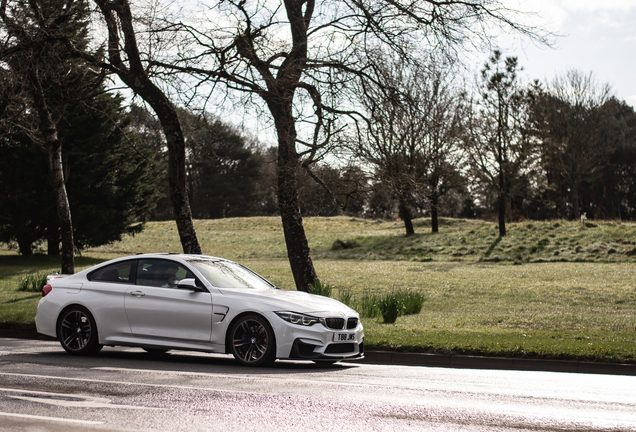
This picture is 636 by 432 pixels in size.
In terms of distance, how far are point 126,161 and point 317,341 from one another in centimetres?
3110

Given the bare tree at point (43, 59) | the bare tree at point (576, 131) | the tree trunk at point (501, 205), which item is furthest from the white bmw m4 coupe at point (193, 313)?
the bare tree at point (576, 131)

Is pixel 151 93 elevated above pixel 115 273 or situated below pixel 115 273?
above

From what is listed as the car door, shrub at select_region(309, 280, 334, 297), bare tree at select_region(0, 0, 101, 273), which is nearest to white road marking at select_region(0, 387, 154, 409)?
the car door

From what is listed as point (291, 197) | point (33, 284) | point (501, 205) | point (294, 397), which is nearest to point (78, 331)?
point (294, 397)

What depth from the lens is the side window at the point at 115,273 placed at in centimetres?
1005

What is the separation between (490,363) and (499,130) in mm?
32645

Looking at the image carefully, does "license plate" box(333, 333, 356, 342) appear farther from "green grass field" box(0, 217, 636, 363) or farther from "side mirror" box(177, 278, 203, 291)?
"side mirror" box(177, 278, 203, 291)

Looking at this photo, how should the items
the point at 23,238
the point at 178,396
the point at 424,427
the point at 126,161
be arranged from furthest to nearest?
the point at 126,161
the point at 23,238
the point at 178,396
the point at 424,427

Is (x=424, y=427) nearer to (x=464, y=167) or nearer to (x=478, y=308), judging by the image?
(x=478, y=308)

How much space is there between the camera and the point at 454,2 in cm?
1581

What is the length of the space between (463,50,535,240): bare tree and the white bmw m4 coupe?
107 ft

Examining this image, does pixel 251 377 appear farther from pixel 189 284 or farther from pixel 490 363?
pixel 490 363

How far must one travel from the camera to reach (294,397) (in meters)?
6.78

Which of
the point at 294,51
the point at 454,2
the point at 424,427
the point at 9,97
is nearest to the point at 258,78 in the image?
the point at 294,51
